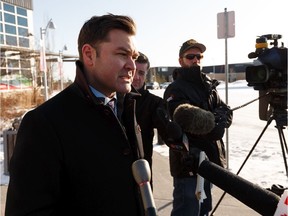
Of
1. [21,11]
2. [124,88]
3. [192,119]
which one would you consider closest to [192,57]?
[192,119]

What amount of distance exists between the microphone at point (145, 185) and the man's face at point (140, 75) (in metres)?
1.70

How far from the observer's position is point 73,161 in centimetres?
140

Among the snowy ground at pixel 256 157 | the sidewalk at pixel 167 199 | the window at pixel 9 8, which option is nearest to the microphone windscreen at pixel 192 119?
the sidewalk at pixel 167 199

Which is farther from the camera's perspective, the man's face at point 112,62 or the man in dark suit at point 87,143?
the man's face at point 112,62

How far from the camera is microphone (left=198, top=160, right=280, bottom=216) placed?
76 centimetres

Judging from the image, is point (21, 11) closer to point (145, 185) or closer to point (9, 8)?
point (9, 8)

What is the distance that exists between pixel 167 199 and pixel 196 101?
207 centimetres

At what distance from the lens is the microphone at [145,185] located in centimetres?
105

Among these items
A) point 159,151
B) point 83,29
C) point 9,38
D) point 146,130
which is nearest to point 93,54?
point 83,29

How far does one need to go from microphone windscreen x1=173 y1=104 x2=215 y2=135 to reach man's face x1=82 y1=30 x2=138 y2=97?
0.81 m

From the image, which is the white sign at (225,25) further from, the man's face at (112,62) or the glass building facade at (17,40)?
the glass building facade at (17,40)

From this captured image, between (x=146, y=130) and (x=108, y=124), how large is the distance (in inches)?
33.6

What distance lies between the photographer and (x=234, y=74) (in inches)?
3034

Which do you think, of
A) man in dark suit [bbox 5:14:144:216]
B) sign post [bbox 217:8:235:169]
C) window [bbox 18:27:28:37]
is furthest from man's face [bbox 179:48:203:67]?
window [bbox 18:27:28:37]
